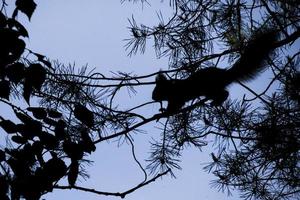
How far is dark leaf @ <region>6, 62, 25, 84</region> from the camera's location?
795 millimetres

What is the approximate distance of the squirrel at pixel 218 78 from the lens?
5.21ft

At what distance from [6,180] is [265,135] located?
148 cm

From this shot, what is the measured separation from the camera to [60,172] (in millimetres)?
789

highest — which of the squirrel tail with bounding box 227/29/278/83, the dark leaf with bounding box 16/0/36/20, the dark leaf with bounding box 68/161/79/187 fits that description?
the squirrel tail with bounding box 227/29/278/83

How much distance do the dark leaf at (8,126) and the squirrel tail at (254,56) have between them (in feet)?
3.79

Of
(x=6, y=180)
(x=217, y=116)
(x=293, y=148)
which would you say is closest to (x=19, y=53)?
(x=6, y=180)

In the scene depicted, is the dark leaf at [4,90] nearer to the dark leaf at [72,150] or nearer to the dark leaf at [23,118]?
the dark leaf at [23,118]

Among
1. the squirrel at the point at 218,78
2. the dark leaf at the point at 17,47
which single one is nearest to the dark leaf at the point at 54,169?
the dark leaf at the point at 17,47

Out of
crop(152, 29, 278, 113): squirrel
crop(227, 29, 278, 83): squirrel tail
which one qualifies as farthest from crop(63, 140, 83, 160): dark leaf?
crop(227, 29, 278, 83): squirrel tail

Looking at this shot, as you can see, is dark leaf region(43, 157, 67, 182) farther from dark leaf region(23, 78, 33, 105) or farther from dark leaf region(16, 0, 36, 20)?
dark leaf region(16, 0, 36, 20)

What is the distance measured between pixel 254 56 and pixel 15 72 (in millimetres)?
1215

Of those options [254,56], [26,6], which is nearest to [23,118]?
[26,6]

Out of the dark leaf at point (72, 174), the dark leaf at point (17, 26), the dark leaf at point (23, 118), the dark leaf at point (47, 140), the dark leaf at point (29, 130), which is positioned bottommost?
the dark leaf at point (72, 174)

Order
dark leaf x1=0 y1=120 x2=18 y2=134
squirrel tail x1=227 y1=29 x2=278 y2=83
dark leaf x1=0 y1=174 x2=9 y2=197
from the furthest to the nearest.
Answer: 1. squirrel tail x1=227 y1=29 x2=278 y2=83
2. dark leaf x1=0 y1=120 x2=18 y2=134
3. dark leaf x1=0 y1=174 x2=9 y2=197
